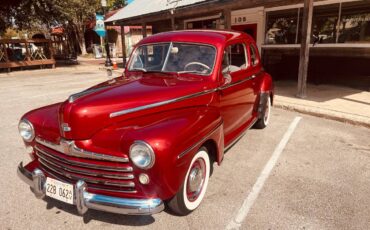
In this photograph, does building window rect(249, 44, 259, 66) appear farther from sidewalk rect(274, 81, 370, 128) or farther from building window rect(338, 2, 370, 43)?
building window rect(338, 2, 370, 43)

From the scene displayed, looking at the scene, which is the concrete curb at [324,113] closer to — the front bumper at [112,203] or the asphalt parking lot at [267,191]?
the asphalt parking lot at [267,191]

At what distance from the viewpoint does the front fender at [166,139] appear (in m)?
2.43

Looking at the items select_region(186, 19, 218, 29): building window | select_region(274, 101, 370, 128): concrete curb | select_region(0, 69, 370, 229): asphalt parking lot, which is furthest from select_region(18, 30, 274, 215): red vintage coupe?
select_region(186, 19, 218, 29): building window

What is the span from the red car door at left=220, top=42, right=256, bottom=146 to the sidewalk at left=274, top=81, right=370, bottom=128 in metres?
2.52

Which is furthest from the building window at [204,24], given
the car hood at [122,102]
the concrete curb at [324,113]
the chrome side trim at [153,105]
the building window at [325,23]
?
the chrome side trim at [153,105]

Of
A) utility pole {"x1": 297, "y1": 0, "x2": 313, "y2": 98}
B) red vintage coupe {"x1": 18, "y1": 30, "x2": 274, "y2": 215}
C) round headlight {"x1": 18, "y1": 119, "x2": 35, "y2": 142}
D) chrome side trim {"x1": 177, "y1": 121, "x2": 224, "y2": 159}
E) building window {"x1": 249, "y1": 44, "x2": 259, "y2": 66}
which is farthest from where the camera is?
utility pole {"x1": 297, "y1": 0, "x2": 313, "y2": 98}

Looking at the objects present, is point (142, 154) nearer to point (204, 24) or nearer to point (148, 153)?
point (148, 153)

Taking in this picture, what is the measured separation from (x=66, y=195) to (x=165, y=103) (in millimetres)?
1328

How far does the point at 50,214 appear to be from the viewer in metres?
3.09

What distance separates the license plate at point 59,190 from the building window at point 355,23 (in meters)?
9.85

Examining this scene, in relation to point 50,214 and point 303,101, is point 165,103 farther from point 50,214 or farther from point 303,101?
point 303,101

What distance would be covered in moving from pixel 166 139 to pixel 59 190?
1166 millimetres

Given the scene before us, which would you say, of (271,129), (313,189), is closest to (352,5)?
(271,129)

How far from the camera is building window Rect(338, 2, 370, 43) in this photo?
9023 millimetres
